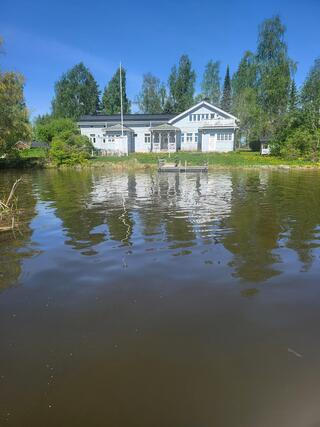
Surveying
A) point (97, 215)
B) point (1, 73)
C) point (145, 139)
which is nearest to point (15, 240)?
point (97, 215)

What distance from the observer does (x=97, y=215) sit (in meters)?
12.4

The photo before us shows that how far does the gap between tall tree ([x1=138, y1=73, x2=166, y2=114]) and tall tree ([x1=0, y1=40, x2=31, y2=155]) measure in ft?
→ 156

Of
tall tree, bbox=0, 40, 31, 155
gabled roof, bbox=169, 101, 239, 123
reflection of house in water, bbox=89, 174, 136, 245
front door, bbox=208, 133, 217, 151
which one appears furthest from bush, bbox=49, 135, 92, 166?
front door, bbox=208, 133, 217, 151

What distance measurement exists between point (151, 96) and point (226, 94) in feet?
59.7

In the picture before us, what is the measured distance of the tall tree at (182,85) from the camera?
245 ft

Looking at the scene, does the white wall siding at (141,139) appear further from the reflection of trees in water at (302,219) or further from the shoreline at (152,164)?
the reflection of trees in water at (302,219)

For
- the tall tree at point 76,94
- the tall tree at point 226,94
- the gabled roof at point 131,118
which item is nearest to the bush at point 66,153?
the gabled roof at point 131,118

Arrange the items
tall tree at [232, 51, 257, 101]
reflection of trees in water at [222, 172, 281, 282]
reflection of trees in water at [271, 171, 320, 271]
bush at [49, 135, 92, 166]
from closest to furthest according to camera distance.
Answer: reflection of trees in water at [222, 172, 281, 282], reflection of trees in water at [271, 171, 320, 271], bush at [49, 135, 92, 166], tall tree at [232, 51, 257, 101]

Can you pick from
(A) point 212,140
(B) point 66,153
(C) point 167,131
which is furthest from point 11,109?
(A) point 212,140

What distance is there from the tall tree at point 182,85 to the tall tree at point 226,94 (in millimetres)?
7696

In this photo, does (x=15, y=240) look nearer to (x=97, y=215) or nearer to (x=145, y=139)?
(x=97, y=215)

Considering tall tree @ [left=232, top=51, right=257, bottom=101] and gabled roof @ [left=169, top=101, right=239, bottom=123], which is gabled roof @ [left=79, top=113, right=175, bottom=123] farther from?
tall tree @ [left=232, top=51, right=257, bottom=101]

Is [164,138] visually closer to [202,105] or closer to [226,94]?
[202,105]

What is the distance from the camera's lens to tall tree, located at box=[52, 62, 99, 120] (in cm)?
7906
